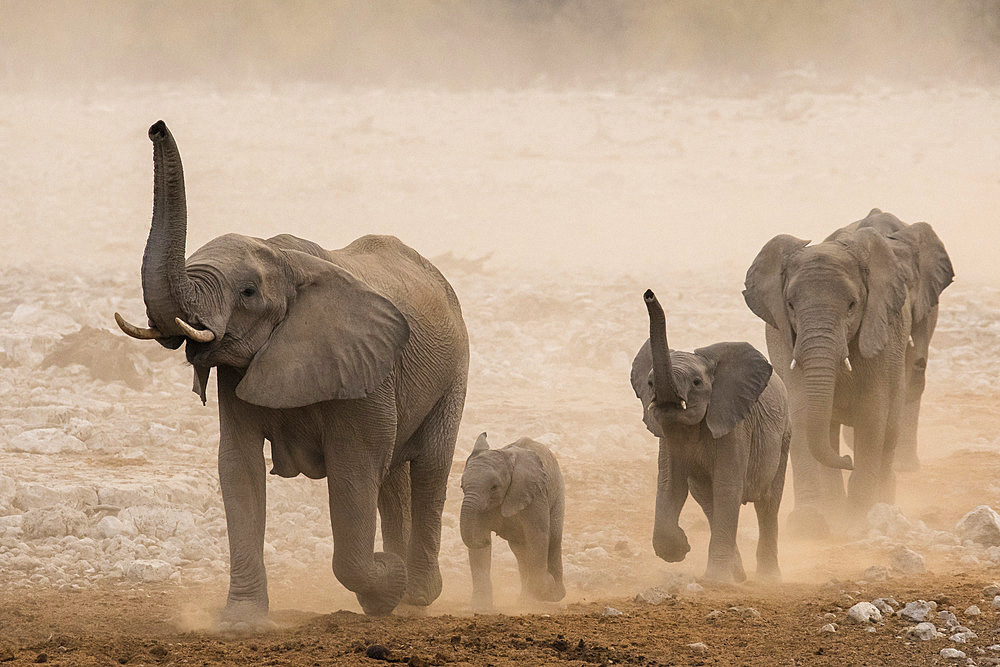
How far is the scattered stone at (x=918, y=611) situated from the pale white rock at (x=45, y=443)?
663 cm

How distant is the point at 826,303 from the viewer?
9.18m

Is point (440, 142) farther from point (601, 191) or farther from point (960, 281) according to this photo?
point (960, 281)

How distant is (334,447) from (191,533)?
296 centimetres

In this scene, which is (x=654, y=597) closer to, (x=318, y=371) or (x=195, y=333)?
(x=318, y=371)

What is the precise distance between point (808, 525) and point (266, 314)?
4638 mm

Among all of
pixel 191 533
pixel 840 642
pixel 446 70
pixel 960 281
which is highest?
pixel 446 70

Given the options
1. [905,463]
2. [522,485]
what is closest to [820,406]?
[522,485]

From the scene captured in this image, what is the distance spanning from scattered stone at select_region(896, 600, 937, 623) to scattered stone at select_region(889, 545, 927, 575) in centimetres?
181

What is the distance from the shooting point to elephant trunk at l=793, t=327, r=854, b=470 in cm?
909

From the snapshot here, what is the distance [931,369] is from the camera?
16828 mm

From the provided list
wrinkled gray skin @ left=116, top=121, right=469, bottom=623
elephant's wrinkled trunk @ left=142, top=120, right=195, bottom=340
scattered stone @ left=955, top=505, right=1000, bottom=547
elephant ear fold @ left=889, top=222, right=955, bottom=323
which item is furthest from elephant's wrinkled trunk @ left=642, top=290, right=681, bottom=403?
elephant ear fold @ left=889, top=222, right=955, bottom=323

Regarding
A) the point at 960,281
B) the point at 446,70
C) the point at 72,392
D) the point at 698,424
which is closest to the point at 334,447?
the point at 698,424

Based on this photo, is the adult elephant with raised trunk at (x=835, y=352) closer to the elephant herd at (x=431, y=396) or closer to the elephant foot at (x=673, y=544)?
the elephant herd at (x=431, y=396)

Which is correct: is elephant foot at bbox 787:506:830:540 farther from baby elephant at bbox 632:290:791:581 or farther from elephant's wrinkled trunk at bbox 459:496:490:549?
elephant's wrinkled trunk at bbox 459:496:490:549
